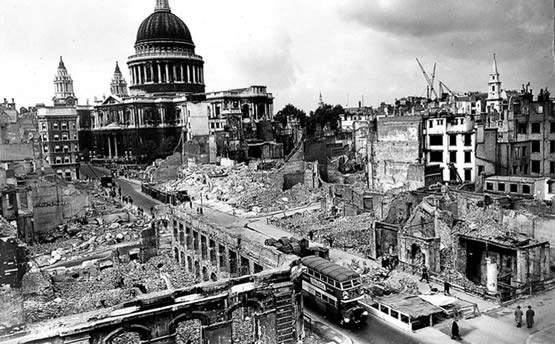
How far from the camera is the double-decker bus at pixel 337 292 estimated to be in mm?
26281

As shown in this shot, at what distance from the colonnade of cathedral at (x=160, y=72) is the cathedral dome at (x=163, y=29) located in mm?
6058

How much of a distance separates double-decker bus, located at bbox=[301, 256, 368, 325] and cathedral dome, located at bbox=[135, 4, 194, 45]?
107 meters

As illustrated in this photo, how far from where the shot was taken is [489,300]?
2859 centimetres

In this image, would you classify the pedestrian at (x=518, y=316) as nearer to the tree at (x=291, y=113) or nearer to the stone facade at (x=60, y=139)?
the stone facade at (x=60, y=139)

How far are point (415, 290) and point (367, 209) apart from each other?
18.5 meters

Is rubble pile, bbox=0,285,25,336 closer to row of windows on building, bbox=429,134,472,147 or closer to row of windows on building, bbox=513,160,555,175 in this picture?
row of windows on building, bbox=429,134,472,147

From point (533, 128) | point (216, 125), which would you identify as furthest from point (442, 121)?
point (216, 125)

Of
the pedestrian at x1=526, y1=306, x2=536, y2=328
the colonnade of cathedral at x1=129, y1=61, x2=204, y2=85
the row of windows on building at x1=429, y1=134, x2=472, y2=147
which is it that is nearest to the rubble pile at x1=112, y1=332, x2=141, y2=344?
the pedestrian at x1=526, y1=306, x2=536, y2=328

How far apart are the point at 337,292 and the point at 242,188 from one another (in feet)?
132

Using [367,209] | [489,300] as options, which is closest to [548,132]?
[367,209]

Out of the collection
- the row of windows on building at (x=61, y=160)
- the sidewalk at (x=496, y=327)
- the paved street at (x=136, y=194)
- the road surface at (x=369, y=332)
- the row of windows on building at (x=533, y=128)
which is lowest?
the road surface at (x=369, y=332)

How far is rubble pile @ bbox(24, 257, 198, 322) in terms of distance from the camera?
28.4 m

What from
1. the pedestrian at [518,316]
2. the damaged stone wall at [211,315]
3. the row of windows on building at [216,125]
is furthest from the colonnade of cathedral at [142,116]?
the pedestrian at [518,316]

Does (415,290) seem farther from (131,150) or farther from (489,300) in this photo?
(131,150)
